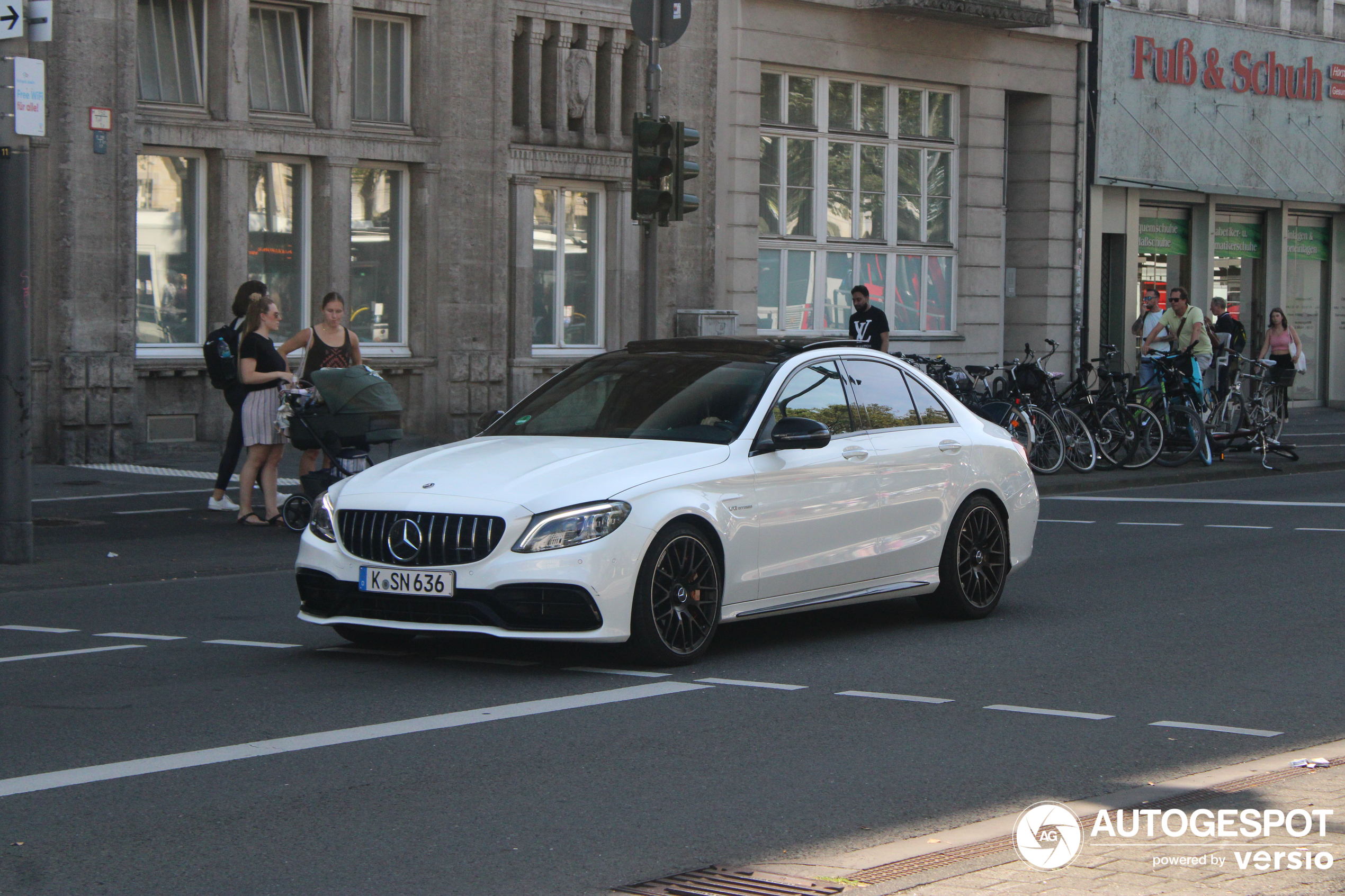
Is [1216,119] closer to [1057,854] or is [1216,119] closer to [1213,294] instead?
[1213,294]

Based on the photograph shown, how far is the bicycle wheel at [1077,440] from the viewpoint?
20.1 meters

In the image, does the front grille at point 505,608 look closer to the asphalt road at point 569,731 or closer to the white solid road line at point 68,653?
the asphalt road at point 569,731

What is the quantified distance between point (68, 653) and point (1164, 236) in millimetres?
26813

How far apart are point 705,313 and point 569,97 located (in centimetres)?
357

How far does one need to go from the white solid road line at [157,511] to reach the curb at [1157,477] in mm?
8559

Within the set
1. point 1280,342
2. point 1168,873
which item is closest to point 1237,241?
point 1280,342

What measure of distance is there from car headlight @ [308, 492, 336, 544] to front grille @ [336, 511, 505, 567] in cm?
17

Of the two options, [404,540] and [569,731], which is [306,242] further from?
[569,731]

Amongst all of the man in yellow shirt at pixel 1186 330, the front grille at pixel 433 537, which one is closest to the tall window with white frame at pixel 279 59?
the man in yellow shirt at pixel 1186 330

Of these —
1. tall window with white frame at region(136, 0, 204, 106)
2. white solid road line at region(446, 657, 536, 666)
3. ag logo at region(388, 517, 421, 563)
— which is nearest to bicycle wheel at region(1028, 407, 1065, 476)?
tall window with white frame at region(136, 0, 204, 106)

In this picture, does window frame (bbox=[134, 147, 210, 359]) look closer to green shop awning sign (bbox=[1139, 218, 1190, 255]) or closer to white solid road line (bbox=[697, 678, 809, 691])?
white solid road line (bbox=[697, 678, 809, 691])

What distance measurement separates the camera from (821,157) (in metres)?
26.8

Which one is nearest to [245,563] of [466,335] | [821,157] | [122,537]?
[122,537]

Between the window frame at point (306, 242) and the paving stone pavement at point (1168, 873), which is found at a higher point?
the window frame at point (306, 242)
